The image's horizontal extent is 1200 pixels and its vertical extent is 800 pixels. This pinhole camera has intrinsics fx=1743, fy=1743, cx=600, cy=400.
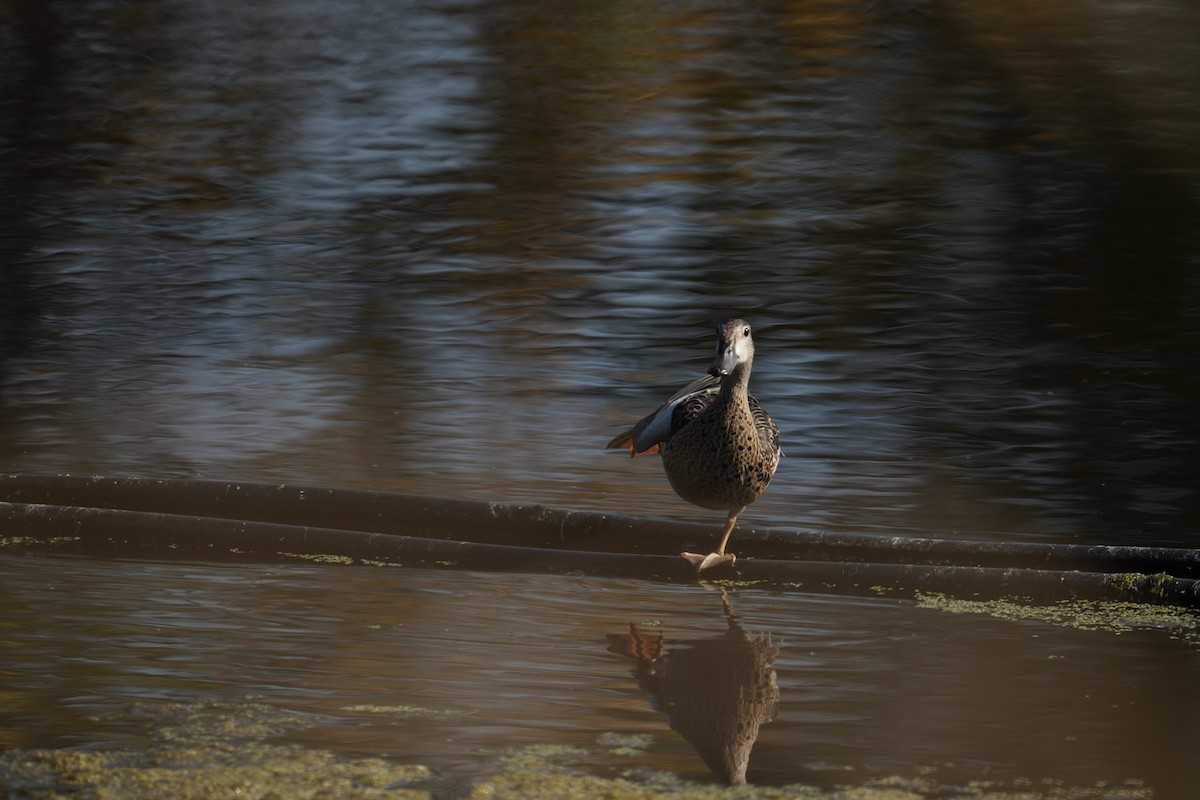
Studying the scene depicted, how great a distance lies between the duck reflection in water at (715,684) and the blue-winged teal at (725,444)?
66cm

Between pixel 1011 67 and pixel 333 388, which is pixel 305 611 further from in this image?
pixel 1011 67

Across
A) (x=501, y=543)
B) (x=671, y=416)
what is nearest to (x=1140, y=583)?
(x=671, y=416)

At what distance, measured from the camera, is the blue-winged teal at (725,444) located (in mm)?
4723

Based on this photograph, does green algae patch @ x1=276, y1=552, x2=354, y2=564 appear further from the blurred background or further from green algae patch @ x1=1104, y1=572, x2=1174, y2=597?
green algae patch @ x1=1104, y1=572, x2=1174, y2=597

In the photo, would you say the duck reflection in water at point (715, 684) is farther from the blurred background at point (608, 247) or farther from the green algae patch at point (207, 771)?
the blurred background at point (608, 247)

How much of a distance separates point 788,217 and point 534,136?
3.31m

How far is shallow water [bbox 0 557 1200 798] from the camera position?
3113 millimetres

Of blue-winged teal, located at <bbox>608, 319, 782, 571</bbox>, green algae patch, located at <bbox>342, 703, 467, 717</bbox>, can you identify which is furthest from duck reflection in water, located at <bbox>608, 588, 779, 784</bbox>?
blue-winged teal, located at <bbox>608, 319, 782, 571</bbox>

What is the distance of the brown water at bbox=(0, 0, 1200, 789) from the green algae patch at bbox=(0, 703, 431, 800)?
94 millimetres

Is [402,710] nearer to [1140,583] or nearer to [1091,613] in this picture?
[1091,613]

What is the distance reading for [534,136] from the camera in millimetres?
13852

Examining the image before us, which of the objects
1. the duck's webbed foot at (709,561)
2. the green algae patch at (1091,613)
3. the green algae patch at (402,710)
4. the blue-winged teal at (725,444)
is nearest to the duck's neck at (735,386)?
the blue-winged teal at (725,444)

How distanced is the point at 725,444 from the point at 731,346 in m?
0.28

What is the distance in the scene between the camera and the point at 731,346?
15.3 ft
